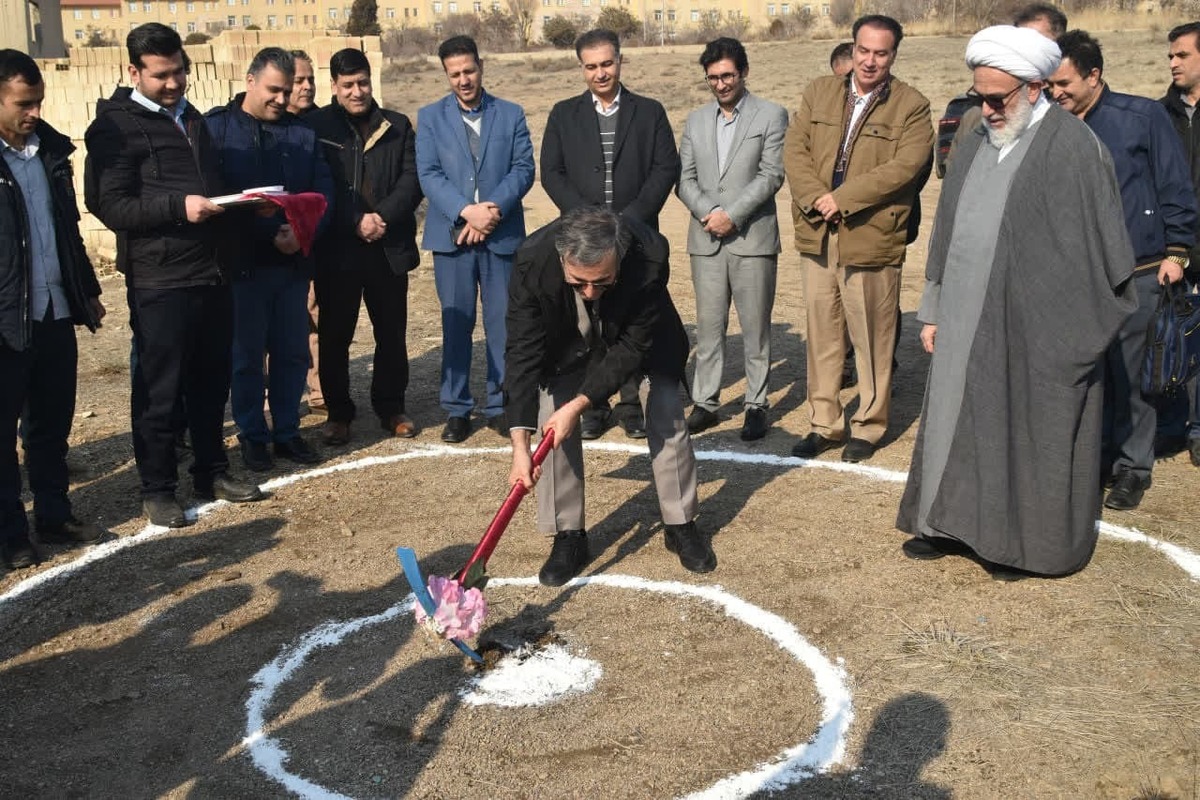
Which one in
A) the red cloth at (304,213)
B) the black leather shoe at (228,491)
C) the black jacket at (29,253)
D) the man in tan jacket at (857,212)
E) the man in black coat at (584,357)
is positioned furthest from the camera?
the man in tan jacket at (857,212)

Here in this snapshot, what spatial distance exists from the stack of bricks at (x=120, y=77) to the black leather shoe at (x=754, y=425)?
7.14 meters

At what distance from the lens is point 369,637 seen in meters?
5.25

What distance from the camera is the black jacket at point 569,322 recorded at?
521 cm

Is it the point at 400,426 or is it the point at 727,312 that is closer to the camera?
the point at 727,312

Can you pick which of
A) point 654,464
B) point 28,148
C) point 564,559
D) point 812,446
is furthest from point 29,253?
point 812,446

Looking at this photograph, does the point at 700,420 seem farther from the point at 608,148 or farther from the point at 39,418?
the point at 39,418

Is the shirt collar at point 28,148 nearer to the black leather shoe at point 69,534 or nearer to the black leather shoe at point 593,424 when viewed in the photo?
the black leather shoe at point 69,534

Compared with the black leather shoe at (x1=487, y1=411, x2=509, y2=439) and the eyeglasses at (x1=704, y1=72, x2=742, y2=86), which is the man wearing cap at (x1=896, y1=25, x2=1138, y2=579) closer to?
the eyeglasses at (x1=704, y1=72, x2=742, y2=86)

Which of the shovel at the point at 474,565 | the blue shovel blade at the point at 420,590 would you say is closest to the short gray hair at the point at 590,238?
the shovel at the point at 474,565

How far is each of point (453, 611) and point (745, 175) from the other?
378cm

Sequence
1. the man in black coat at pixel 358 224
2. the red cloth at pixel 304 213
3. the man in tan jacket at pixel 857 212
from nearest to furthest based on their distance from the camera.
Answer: the red cloth at pixel 304 213 → the man in tan jacket at pixel 857 212 → the man in black coat at pixel 358 224

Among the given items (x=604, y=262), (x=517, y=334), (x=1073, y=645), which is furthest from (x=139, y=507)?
(x=1073, y=645)

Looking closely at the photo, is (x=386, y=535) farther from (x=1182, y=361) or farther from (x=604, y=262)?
(x=1182, y=361)

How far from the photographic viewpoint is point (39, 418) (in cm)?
607
